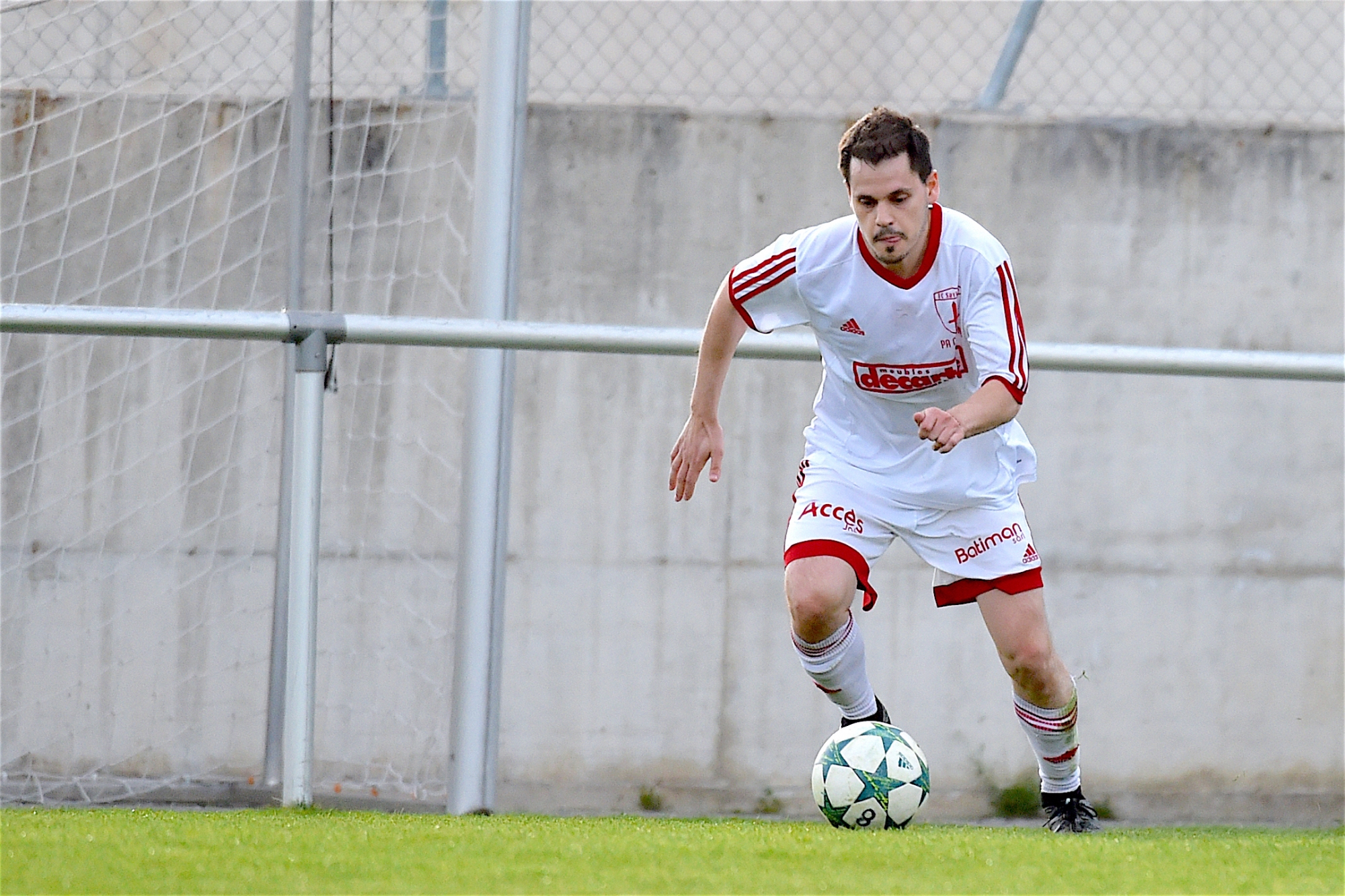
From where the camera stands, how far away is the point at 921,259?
3277 mm

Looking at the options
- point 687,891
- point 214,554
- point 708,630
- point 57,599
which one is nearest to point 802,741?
point 708,630

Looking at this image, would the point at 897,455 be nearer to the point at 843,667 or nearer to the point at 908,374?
the point at 908,374

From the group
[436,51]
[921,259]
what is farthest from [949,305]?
[436,51]

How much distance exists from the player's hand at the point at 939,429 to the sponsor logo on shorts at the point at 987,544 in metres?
0.70

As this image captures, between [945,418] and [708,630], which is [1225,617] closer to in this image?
[708,630]

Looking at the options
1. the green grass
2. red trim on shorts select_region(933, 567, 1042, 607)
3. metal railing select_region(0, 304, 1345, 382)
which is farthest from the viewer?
metal railing select_region(0, 304, 1345, 382)

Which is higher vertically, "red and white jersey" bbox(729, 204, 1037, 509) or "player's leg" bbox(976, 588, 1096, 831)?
"red and white jersey" bbox(729, 204, 1037, 509)

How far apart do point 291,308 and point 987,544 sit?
2743 millimetres

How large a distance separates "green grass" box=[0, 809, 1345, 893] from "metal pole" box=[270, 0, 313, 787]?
5.21ft

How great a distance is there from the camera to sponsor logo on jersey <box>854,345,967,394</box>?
10.9 ft

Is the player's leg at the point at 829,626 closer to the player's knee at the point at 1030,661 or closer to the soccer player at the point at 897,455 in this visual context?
the soccer player at the point at 897,455

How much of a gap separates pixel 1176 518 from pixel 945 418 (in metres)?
3.01

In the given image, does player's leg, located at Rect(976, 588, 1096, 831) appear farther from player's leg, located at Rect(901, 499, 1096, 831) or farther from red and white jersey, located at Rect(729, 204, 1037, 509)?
red and white jersey, located at Rect(729, 204, 1037, 509)

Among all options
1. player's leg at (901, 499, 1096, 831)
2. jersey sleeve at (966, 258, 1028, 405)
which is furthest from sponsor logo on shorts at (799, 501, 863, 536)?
jersey sleeve at (966, 258, 1028, 405)
